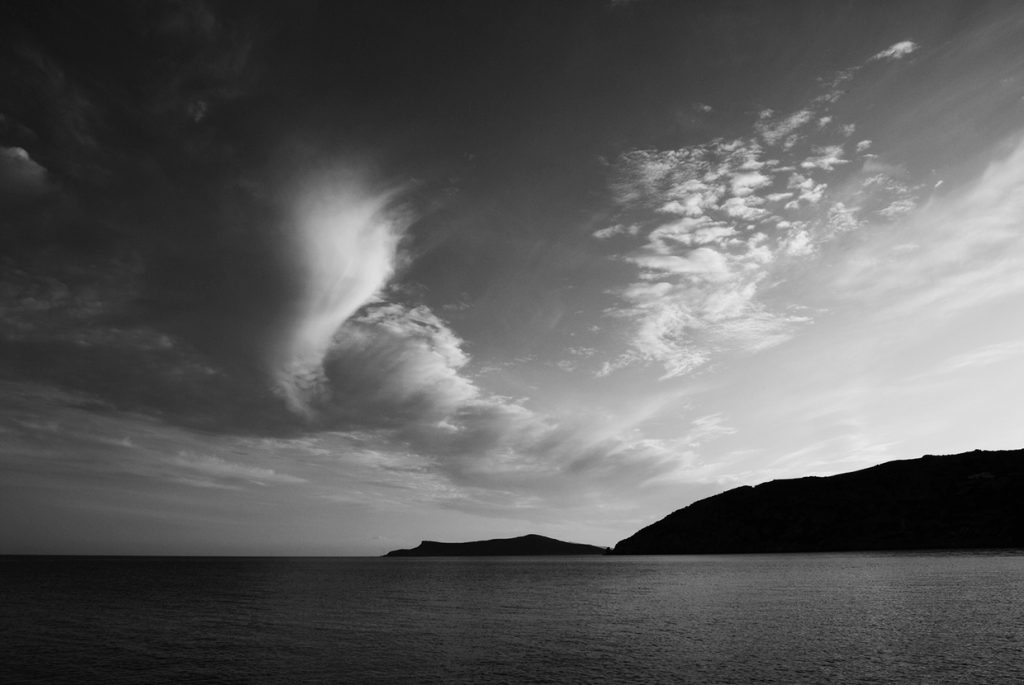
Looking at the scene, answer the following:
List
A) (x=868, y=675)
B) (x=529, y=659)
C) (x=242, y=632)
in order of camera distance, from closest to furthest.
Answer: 1. (x=868, y=675)
2. (x=529, y=659)
3. (x=242, y=632)

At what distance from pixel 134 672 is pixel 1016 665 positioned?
6632cm

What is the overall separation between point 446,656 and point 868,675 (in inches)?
1300

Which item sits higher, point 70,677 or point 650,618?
point 650,618

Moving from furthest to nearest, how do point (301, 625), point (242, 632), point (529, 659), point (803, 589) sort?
point (803, 589) → point (301, 625) → point (242, 632) → point (529, 659)

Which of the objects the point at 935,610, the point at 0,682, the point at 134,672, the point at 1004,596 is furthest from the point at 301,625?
the point at 1004,596

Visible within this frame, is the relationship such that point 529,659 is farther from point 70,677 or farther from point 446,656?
point 70,677

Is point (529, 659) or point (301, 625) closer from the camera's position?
point (529, 659)

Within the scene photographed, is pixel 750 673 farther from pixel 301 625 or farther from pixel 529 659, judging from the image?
pixel 301 625

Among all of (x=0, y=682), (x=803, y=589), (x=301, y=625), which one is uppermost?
(x=803, y=589)

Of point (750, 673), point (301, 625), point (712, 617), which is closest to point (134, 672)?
point (301, 625)

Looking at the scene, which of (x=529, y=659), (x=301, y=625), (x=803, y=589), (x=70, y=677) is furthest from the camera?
(x=803, y=589)

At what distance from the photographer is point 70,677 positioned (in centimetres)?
4525

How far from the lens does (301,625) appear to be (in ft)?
238

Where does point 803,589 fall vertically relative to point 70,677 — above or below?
above
